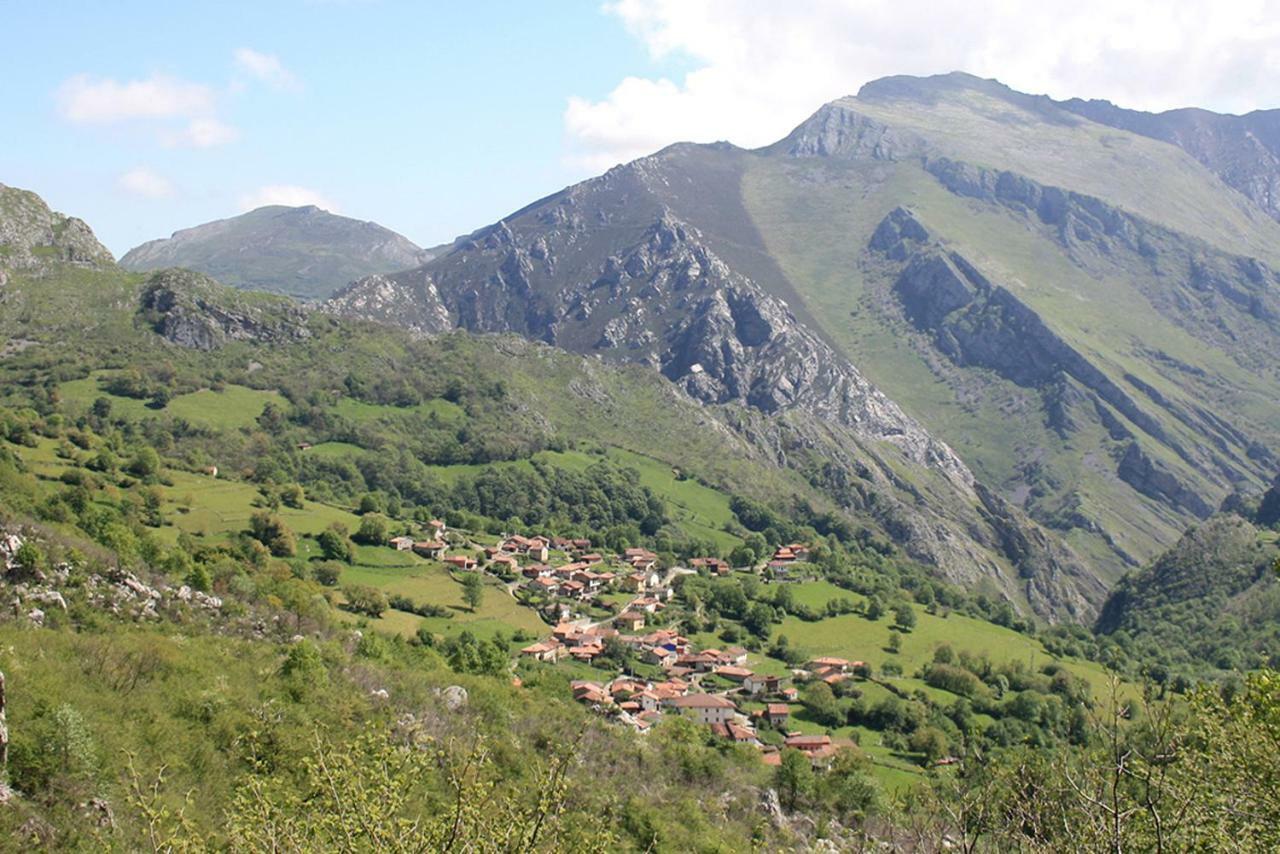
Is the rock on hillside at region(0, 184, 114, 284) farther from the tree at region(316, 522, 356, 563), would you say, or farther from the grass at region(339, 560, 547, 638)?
the grass at region(339, 560, 547, 638)

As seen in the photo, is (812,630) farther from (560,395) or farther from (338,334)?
(338,334)

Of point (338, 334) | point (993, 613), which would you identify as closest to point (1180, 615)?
point (993, 613)

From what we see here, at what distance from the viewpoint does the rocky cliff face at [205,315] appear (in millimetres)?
155125

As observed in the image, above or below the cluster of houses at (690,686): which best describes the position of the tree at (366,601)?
above

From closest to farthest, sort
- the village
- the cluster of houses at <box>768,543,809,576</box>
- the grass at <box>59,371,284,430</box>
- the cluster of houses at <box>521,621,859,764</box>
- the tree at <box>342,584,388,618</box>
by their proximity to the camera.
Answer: the cluster of houses at <box>521,621,859,764</box>
the village
the tree at <box>342,584,388,618</box>
the cluster of houses at <box>768,543,809,576</box>
the grass at <box>59,371,284,430</box>

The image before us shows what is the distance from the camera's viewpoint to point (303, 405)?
144m

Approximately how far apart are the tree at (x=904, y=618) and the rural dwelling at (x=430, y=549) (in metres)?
48.2

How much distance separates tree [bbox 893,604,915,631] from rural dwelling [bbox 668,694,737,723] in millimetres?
38652

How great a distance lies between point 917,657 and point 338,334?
124m

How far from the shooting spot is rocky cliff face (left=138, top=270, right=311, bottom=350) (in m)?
155

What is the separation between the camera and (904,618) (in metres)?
102

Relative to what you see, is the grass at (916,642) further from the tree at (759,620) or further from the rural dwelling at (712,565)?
the rural dwelling at (712,565)

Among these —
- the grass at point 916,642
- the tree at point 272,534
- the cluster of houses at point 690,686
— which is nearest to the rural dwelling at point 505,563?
the cluster of houses at point 690,686

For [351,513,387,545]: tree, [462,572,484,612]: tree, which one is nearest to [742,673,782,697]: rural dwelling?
[462,572,484,612]: tree
